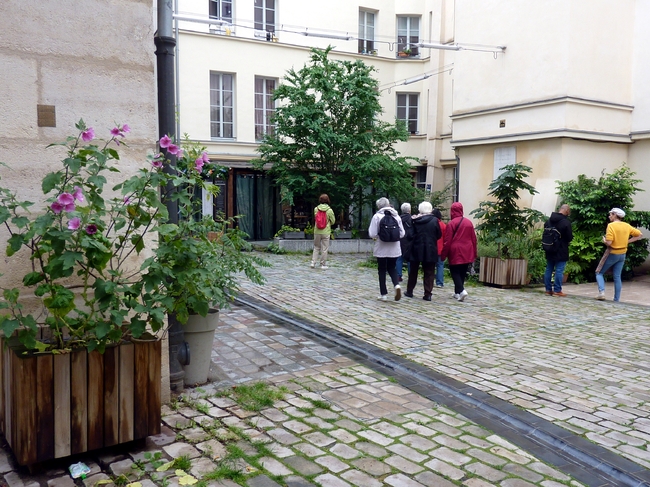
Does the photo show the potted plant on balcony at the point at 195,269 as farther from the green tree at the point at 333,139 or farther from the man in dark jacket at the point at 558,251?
the green tree at the point at 333,139

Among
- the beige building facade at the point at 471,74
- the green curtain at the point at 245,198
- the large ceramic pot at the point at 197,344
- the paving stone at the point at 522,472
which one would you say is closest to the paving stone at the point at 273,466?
the paving stone at the point at 522,472

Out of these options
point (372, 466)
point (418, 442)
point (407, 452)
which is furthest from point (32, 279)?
point (418, 442)

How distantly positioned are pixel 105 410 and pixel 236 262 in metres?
1.98

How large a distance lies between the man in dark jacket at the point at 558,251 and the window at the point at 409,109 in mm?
14130

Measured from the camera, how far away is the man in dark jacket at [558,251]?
11.5 meters

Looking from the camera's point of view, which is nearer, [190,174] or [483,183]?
[190,174]

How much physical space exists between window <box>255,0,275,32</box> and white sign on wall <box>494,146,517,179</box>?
34.6 ft

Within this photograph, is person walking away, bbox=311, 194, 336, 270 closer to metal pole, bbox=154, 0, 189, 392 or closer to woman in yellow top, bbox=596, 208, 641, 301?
A: woman in yellow top, bbox=596, 208, 641, 301

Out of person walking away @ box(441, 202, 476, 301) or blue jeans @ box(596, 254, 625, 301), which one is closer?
person walking away @ box(441, 202, 476, 301)

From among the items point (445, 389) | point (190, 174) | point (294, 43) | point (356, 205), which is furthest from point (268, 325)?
point (294, 43)

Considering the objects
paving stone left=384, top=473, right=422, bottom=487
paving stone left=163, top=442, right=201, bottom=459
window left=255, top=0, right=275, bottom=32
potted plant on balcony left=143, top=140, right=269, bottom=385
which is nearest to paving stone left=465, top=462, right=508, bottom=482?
paving stone left=384, top=473, right=422, bottom=487

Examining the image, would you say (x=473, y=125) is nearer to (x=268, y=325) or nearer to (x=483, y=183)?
(x=483, y=183)

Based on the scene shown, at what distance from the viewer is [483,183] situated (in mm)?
16562

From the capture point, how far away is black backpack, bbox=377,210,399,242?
968 centimetres
